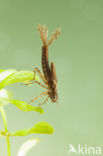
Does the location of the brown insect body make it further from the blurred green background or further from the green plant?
the blurred green background

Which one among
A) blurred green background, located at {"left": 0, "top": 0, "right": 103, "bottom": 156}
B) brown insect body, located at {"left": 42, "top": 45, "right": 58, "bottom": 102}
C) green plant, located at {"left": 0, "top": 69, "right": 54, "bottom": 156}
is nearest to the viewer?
green plant, located at {"left": 0, "top": 69, "right": 54, "bottom": 156}

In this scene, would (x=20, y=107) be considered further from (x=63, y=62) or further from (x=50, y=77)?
(x=63, y=62)

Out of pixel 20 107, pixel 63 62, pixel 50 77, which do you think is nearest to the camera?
pixel 20 107

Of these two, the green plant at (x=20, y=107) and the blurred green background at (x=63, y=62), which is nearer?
the green plant at (x=20, y=107)

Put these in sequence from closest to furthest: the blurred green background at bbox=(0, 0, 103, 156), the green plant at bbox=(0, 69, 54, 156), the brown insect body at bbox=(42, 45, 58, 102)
A: the green plant at bbox=(0, 69, 54, 156), the brown insect body at bbox=(42, 45, 58, 102), the blurred green background at bbox=(0, 0, 103, 156)

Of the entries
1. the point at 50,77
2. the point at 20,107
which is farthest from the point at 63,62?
the point at 20,107

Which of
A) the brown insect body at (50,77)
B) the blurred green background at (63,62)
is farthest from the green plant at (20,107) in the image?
the blurred green background at (63,62)

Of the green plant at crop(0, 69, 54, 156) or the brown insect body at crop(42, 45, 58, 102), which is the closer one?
the green plant at crop(0, 69, 54, 156)

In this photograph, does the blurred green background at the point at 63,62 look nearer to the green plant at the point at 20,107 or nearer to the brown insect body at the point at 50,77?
the brown insect body at the point at 50,77

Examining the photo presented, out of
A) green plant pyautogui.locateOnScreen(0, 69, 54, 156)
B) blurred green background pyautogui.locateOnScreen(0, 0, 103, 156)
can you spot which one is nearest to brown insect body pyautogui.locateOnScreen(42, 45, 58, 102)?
green plant pyautogui.locateOnScreen(0, 69, 54, 156)

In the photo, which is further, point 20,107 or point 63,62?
point 63,62
